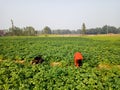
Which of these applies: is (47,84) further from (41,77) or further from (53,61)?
(53,61)

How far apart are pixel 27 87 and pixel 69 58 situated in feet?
20.4

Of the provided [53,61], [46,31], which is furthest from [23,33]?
[53,61]

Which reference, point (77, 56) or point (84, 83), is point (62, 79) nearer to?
point (84, 83)

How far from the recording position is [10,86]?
7699mm

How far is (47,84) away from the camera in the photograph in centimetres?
776

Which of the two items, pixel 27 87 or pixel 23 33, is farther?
pixel 23 33

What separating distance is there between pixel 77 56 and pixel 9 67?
4.00 metres

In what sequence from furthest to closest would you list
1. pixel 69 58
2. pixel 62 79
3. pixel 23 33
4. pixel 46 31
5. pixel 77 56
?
pixel 46 31, pixel 23 33, pixel 69 58, pixel 77 56, pixel 62 79

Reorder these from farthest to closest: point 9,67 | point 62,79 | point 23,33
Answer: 1. point 23,33
2. point 9,67
3. point 62,79

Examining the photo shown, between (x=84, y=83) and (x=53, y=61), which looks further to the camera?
(x=53, y=61)

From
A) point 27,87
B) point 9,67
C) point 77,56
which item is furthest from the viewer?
Result: point 77,56

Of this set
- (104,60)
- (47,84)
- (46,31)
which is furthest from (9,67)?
(46,31)

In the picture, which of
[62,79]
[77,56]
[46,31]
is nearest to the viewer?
[62,79]

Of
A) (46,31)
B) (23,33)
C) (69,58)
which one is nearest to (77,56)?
(69,58)
